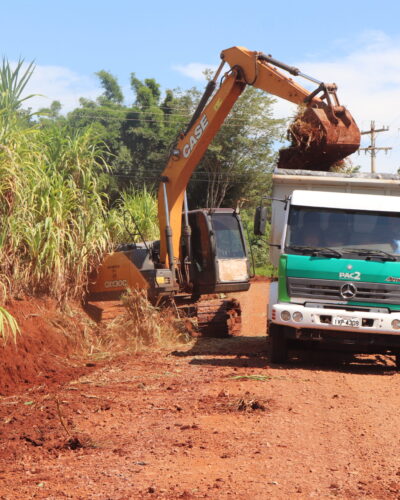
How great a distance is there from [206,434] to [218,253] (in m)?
8.04

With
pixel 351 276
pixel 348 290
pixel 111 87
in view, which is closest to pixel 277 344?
pixel 348 290

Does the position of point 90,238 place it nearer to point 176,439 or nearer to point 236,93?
point 236,93

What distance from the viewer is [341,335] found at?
34.6ft

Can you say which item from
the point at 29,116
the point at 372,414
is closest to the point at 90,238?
the point at 29,116

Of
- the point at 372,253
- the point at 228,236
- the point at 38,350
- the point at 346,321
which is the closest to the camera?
the point at 346,321

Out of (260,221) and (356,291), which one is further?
(260,221)

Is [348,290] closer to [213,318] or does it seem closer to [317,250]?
[317,250]

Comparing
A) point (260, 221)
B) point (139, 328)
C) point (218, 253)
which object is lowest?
point (139, 328)

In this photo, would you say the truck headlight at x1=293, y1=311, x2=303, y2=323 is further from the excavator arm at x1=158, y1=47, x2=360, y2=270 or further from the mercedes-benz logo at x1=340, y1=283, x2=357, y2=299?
the excavator arm at x1=158, y1=47, x2=360, y2=270

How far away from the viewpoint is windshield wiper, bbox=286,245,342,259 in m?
10.6

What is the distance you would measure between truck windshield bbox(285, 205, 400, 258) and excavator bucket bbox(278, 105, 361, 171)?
80.5 inches

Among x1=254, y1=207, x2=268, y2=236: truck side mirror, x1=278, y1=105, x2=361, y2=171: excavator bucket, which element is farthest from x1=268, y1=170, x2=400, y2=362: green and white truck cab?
x1=278, y1=105, x2=361, y2=171: excavator bucket

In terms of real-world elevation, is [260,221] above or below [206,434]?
above

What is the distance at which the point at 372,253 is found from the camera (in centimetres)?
1058
